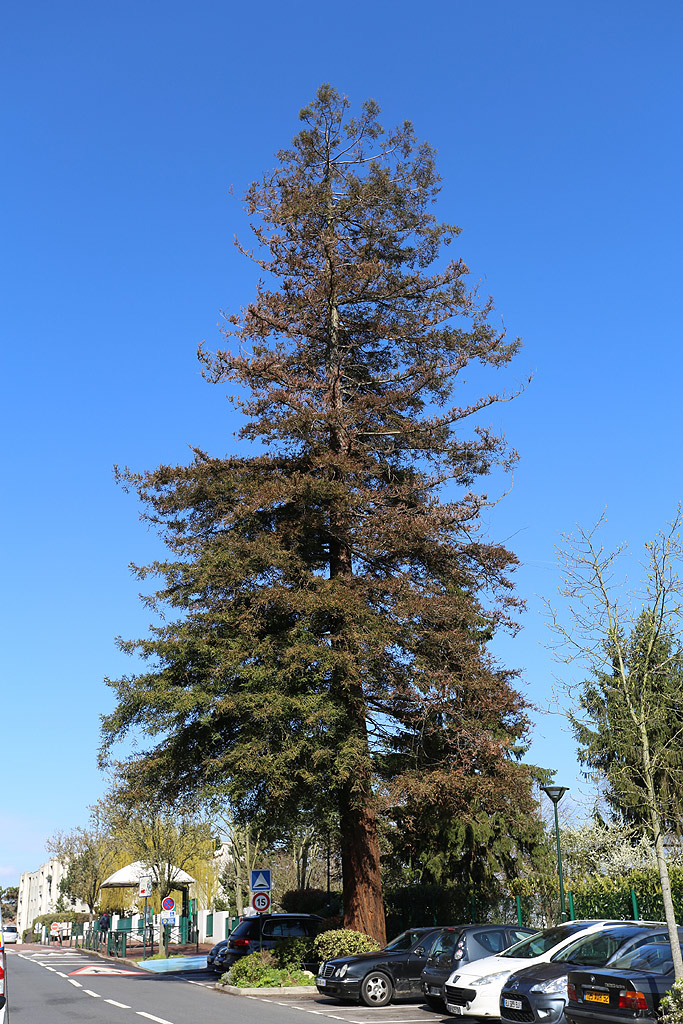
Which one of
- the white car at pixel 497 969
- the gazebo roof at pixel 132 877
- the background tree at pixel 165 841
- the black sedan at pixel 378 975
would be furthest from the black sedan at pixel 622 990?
the gazebo roof at pixel 132 877

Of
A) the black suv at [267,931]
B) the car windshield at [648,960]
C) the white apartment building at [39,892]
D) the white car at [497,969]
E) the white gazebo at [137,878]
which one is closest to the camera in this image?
the car windshield at [648,960]

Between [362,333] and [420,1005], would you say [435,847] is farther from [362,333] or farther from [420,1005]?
[362,333]

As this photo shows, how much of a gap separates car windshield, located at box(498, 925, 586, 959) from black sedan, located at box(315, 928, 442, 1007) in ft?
12.3

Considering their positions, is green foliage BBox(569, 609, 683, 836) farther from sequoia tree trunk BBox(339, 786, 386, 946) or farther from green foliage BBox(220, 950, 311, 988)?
green foliage BBox(220, 950, 311, 988)

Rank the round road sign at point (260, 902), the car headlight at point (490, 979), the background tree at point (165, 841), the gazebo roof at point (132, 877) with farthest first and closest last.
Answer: the gazebo roof at point (132, 877)
the background tree at point (165, 841)
the round road sign at point (260, 902)
the car headlight at point (490, 979)

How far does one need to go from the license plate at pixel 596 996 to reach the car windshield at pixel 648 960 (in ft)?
2.29

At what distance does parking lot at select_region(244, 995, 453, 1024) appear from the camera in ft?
52.1

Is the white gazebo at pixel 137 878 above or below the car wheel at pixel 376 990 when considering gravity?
above

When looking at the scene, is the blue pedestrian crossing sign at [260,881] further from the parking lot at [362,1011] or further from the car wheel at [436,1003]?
the car wheel at [436,1003]

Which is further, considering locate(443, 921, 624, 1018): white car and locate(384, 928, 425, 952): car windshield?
locate(384, 928, 425, 952): car windshield

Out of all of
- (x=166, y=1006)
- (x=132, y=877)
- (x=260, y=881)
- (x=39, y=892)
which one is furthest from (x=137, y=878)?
(x=39, y=892)

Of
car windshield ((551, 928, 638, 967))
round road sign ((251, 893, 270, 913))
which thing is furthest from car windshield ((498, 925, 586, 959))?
round road sign ((251, 893, 270, 913))

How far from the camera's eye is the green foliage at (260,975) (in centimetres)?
2209

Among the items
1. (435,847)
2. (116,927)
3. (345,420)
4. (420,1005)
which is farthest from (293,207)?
→ (116,927)
